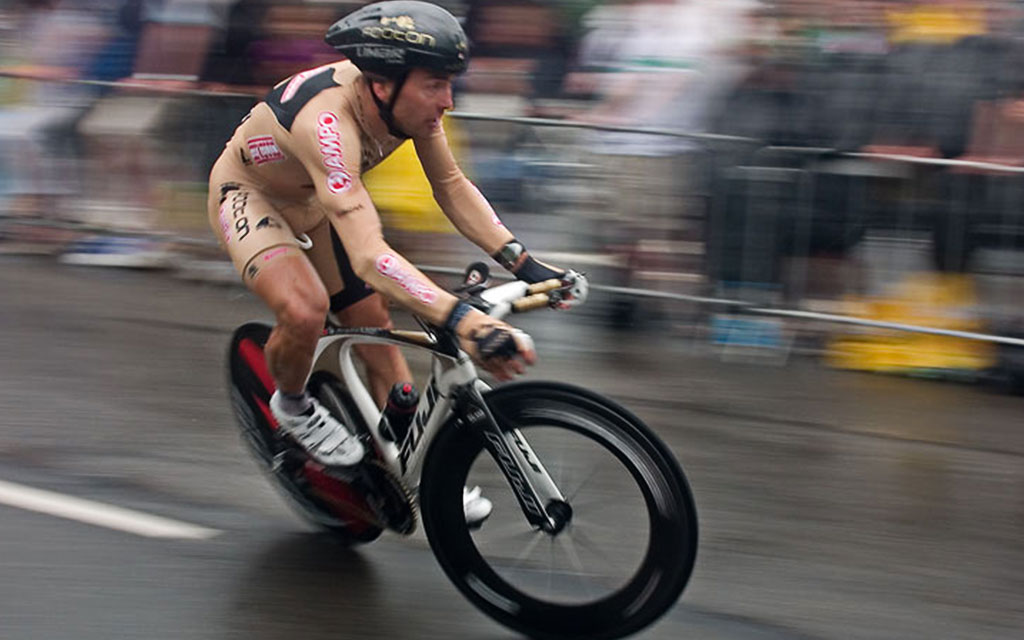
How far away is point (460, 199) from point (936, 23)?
3830 mm

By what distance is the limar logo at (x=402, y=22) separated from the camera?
4434mm

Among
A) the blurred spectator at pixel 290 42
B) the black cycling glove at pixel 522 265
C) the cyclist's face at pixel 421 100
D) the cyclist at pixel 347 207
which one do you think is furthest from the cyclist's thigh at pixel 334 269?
the blurred spectator at pixel 290 42

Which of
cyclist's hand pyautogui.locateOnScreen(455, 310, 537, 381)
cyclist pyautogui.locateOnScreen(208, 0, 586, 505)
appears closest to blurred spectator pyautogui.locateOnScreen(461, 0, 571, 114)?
cyclist pyautogui.locateOnScreen(208, 0, 586, 505)

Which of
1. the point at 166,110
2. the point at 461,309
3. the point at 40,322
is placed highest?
the point at 461,309

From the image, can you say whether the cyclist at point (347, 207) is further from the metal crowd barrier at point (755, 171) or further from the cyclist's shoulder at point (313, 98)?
the metal crowd barrier at point (755, 171)

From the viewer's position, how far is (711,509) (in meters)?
5.75

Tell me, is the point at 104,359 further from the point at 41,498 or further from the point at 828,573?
the point at 828,573

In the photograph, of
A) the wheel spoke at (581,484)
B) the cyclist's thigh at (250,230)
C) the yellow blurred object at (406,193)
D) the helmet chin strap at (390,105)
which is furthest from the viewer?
the yellow blurred object at (406,193)

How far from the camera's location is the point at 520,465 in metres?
4.42

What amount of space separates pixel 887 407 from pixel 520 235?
245 centimetres

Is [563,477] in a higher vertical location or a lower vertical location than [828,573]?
higher

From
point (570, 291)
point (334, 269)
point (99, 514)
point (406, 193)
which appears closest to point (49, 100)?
point (406, 193)

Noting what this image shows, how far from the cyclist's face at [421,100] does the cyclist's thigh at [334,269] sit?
66 centimetres

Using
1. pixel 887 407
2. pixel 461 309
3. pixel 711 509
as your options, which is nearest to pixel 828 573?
pixel 711 509
